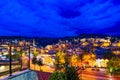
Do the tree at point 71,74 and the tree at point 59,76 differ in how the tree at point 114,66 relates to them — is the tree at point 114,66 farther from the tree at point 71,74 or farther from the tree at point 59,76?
the tree at point 59,76

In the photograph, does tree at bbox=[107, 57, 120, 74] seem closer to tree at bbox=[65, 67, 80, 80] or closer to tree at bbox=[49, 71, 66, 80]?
tree at bbox=[65, 67, 80, 80]

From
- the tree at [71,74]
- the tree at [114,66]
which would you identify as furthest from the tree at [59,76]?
the tree at [114,66]

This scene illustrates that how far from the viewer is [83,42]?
137m

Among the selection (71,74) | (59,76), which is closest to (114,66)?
(71,74)

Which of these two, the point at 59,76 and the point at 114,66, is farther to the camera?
the point at 114,66

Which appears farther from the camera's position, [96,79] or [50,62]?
[50,62]

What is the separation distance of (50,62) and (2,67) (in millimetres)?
77902

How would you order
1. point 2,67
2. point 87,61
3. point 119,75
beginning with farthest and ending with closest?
1. point 87,61
2. point 119,75
3. point 2,67

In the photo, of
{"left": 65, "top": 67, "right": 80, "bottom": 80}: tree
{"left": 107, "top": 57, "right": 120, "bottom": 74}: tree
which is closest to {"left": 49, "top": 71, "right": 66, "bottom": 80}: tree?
{"left": 65, "top": 67, "right": 80, "bottom": 80}: tree

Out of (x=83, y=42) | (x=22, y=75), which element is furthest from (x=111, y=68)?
(x=83, y=42)

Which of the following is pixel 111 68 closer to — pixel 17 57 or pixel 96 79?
pixel 96 79

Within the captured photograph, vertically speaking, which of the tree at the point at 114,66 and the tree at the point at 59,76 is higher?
the tree at the point at 114,66

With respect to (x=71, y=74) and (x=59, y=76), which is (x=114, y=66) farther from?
(x=59, y=76)

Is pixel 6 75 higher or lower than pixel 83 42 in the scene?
lower
